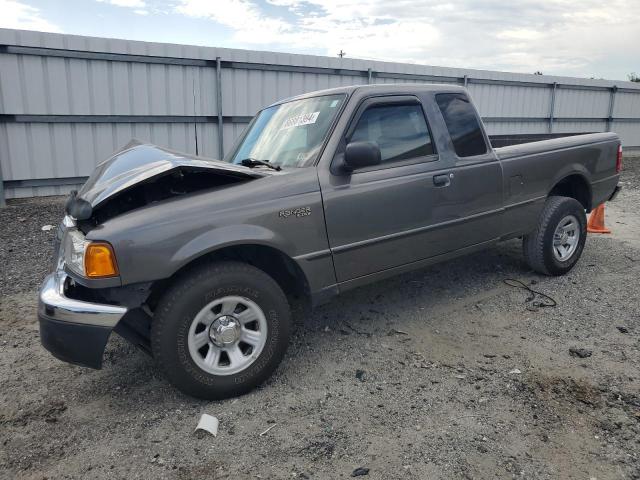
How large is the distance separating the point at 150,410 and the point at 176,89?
7.60m

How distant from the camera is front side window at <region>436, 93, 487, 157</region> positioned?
409 cm

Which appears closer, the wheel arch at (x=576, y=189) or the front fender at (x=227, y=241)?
the front fender at (x=227, y=241)

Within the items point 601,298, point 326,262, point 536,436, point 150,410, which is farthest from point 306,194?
point 601,298

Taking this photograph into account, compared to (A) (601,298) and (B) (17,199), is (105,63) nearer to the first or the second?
(B) (17,199)

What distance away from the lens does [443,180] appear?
3.88m

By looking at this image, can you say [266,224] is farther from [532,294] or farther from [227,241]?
[532,294]

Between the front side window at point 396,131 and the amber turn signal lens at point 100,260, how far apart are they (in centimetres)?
180

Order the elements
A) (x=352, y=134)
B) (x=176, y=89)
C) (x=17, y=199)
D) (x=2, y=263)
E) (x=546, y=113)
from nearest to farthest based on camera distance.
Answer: (x=352, y=134) < (x=2, y=263) < (x=17, y=199) < (x=176, y=89) < (x=546, y=113)

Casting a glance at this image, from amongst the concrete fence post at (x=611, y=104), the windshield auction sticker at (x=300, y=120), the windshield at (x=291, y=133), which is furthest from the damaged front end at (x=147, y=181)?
the concrete fence post at (x=611, y=104)

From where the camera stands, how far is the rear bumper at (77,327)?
2637 mm

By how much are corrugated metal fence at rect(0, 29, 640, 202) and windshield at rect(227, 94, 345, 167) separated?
3318 millimetres

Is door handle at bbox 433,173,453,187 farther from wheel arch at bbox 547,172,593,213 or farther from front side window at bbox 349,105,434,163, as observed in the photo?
wheel arch at bbox 547,172,593,213

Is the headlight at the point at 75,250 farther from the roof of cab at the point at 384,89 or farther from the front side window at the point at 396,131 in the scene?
the roof of cab at the point at 384,89

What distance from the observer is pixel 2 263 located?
5848 mm
